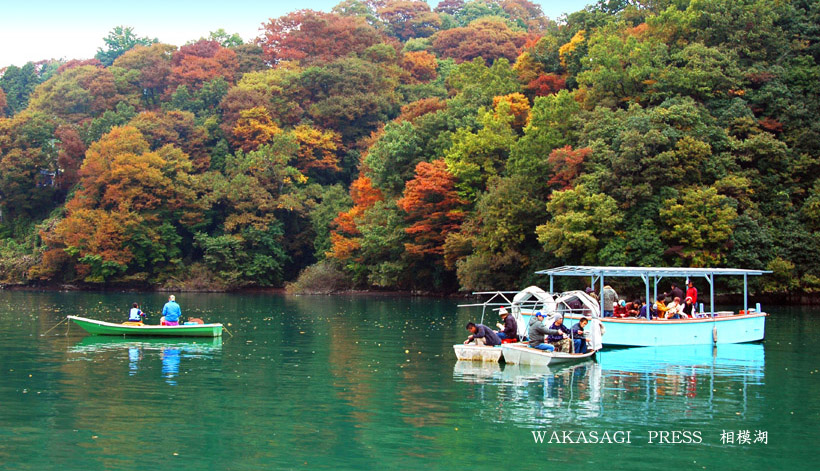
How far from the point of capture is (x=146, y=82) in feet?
286

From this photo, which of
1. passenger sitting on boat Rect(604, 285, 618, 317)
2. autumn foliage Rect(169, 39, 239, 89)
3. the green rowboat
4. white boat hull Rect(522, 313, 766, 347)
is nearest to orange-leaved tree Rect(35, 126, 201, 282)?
autumn foliage Rect(169, 39, 239, 89)

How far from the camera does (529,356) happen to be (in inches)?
931

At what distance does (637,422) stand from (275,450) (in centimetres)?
653

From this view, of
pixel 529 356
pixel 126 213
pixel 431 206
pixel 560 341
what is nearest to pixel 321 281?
pixel 431 206

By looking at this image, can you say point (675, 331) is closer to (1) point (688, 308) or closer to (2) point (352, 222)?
(1) point (688, 308)

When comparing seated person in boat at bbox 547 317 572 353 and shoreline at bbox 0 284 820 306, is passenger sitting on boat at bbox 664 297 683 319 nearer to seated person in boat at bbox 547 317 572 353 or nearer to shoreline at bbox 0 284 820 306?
seated person in boat at bbox 547 317 572 353

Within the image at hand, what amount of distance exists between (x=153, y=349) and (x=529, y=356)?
38.4 ft

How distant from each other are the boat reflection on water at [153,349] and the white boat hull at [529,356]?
27.5 ft

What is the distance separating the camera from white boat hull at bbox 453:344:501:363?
2389 centimetres

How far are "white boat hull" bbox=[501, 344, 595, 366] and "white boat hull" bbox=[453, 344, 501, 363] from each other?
239 millimetres

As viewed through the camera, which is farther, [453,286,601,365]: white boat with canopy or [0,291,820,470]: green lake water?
[453,286,601,365]: white boat with canopy

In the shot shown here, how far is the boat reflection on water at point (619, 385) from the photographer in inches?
688

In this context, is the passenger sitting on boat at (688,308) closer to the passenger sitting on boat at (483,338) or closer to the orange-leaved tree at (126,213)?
the passenger sitting on boat at (483,338)

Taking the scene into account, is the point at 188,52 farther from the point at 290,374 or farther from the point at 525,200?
the point at 290,374
